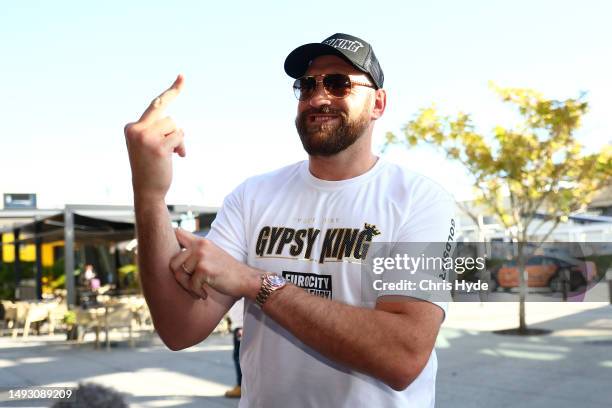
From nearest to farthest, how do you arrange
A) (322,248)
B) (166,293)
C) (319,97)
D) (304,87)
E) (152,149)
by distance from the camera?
1. (152,149)
2. (166,293)
3. (322,248)
4. (319,97)
5. (304,87)

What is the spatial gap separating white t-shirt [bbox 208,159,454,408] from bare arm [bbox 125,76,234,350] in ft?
0.57

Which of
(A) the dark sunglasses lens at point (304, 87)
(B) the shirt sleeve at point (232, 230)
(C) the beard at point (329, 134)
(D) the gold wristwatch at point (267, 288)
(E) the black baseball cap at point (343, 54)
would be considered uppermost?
(E) the black baseball cap at point (343, 54)

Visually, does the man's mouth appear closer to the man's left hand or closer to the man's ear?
the man's ear

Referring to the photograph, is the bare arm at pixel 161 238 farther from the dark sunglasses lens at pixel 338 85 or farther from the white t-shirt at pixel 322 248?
the dark sunglasses lens at pixel 338 85

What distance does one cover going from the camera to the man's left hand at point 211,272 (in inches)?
56.5

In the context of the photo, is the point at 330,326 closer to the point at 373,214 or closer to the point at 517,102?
the point at 373,214

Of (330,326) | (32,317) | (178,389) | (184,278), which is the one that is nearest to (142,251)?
(184,278)

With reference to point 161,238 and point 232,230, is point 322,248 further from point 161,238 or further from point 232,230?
point 161,238

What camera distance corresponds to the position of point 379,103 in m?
1.89

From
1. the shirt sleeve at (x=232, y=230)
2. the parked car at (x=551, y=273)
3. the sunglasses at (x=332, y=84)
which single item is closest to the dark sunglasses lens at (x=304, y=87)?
the sunglasses at (x=332, y=84)

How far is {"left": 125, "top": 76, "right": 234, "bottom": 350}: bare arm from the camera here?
1.35 meters

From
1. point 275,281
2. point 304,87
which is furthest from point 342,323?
point 304,87

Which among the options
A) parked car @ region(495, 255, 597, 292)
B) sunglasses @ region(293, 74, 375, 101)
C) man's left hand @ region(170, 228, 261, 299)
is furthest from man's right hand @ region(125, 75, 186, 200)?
parked car @ region(495, 255, 597, 292)

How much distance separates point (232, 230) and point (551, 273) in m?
11.8
